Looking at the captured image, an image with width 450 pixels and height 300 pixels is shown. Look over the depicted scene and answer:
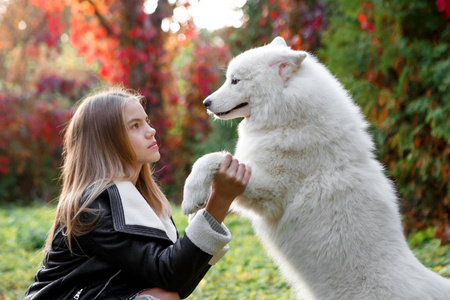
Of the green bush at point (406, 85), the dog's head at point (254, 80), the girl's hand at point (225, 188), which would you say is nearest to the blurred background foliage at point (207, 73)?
the green bush at point (406, 85)

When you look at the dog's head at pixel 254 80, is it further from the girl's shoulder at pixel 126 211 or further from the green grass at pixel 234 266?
the green grass at pixel 234 266

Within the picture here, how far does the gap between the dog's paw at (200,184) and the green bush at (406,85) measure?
3.34 m

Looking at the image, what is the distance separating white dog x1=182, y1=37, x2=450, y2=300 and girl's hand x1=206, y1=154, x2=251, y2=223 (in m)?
0.06

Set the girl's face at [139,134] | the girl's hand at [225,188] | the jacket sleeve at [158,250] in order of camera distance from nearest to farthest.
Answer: the jacket sleeve at [158,250], the girl's hand at [225,188], the girl's face at [139,134]

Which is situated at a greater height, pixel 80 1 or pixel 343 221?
pixel 80 1

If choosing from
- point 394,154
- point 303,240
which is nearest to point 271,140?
point 303,240

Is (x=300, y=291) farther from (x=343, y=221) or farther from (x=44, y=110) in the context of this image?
(x=44, y=110)

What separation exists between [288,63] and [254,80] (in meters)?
0.21

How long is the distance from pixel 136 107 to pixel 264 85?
0.73 metres

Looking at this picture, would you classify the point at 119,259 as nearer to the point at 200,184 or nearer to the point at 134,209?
the point at 134,209

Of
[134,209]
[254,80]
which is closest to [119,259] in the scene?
[134,209]

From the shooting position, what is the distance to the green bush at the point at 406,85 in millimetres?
5094

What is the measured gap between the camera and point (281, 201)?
7.91ft

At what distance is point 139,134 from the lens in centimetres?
251
